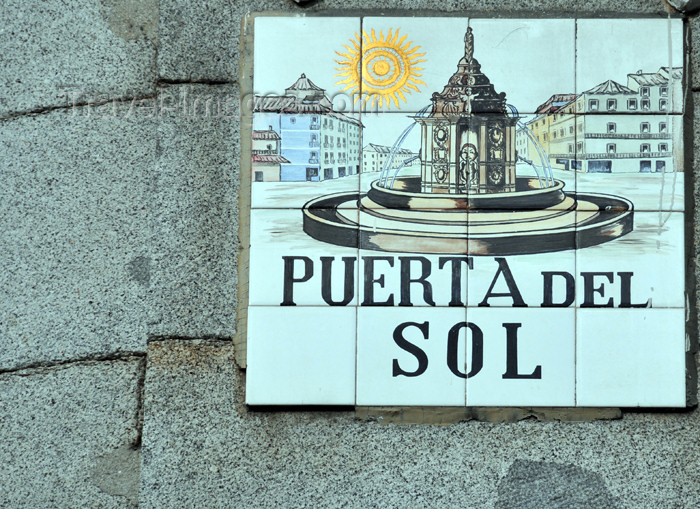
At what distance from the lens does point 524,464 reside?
2.36 metres

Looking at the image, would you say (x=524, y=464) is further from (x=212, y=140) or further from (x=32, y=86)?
(x=32, y=86)

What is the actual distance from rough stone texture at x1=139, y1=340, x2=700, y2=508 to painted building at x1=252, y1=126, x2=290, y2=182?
79 cm

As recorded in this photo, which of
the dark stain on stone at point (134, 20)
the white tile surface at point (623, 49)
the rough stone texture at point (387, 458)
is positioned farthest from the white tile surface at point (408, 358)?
the dark stain on stone at point (134, 20)

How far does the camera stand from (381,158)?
249 centimetres

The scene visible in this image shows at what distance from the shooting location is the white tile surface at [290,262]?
243cm

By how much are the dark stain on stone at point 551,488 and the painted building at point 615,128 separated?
3.65 ft

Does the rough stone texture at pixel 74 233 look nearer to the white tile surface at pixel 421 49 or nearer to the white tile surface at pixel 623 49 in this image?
the white tile surface at pixel 421 49

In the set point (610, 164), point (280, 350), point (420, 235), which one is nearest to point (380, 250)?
point (420, 235)

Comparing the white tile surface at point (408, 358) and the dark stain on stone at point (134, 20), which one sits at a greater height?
the dark stain on stone at point (134, 20)

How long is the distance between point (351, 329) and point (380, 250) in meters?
0.31

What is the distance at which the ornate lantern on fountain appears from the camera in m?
2.48

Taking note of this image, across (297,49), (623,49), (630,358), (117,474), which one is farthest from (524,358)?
(117,474)

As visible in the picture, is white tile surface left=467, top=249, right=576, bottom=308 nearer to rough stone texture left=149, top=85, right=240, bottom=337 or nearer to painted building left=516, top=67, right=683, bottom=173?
painted building left=516, top=67, right=683, bottom=173

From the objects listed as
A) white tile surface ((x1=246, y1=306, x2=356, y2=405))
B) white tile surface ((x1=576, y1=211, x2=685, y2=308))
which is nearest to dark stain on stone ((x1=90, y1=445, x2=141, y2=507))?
white tile surface ((x1=246, y1=306, x2=356, y2=405))
